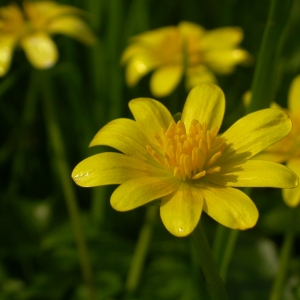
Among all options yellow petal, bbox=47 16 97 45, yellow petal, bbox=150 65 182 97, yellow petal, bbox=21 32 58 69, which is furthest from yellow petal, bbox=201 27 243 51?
yellow petal, bbox=21 32 58 69

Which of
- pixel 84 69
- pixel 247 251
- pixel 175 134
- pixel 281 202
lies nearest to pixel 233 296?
pixel 247 251

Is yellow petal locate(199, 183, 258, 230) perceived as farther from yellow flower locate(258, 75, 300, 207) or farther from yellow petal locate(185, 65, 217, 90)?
yellow petal locate(185, 65, 217, 90)

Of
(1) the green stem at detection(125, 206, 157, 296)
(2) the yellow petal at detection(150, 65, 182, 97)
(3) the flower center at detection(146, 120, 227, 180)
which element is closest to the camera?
(3) the flower center at detection(146, 120, 227, 180)

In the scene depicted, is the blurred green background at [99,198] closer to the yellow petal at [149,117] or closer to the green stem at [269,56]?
the green stem at [269,56]

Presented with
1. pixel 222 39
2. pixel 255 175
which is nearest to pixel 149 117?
pixel 255 175

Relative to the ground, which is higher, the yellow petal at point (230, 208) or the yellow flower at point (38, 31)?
the yellow flower at point (38, 31)

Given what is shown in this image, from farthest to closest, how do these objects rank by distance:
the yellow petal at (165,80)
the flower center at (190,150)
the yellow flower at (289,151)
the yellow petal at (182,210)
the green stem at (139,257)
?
the yellow petal at (165,80) < the green stem at (139,257) < the yellow flower at (289,151) < the flower center at (190,150) < the yellow petal at (182,210)

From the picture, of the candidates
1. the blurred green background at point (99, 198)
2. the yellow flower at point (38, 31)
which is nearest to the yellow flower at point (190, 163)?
the blurred green background at point (99, 198)
